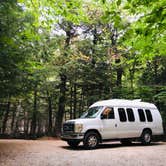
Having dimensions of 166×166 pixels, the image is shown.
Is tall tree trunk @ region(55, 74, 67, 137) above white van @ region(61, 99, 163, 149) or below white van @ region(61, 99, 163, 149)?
above

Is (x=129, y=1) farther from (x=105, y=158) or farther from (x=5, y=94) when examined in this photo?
(x=5, y=94)

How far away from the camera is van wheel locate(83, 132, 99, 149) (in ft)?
39.5

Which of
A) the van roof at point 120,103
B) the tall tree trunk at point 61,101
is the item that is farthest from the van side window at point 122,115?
the tall tree trunk at point 61,101


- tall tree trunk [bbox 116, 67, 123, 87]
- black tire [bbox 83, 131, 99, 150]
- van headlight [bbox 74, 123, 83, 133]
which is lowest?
black tire [bbox 83, 131, 99, 150]

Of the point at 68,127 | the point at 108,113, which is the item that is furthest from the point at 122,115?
the point at 68,127

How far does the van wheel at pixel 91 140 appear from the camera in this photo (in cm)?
1205

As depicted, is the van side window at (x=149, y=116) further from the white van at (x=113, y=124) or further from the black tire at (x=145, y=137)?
the black tire at (x=145, y=137)

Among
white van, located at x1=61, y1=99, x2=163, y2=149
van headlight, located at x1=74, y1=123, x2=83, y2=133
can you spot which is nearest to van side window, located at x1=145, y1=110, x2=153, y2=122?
white van, located at x1=61, y1=99, x2=163, y2=149

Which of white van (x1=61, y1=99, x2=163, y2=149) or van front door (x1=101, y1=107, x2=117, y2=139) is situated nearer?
white van (x1=61, y1=99, x2=163, y2=149)

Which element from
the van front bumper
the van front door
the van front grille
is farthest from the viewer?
the van front door

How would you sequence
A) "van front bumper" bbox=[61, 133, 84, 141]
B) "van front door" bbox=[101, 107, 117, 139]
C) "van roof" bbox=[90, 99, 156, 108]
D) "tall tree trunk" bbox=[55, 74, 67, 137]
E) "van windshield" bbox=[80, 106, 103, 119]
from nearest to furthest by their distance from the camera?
"van front bumper" bbox=[61, 133, 84, 141] < "van front door" bbox=[101, 107, 117, 139] < "van windshield" bbox=[80, 106, 103, 119] < "van roof" bbox=[90, 99, 156, 108] < "tall tree trunk" bbox=[55, 74, 67, 137]

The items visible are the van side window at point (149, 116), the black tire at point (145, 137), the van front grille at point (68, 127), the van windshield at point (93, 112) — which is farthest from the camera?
the van side window at point (149, 116)

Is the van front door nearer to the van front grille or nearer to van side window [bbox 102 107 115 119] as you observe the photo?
van side window [bbox 102 107 115 119]

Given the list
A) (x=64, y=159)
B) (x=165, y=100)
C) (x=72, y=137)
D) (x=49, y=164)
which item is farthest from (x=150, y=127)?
(x=49, y=164)
